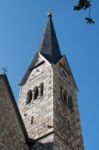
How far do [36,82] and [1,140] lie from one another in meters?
7.42

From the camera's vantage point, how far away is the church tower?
45.5 ft

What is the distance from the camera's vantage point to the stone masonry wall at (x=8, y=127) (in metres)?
11.7

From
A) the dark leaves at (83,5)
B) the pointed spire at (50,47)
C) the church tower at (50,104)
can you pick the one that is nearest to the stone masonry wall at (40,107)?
the church tower at (50,104)

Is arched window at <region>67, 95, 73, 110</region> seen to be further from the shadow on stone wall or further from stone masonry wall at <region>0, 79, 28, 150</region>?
stone masonry wall at <region>0, 79, 28, 150</region>

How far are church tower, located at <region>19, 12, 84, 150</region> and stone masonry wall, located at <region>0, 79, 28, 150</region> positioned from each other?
3.50 ft

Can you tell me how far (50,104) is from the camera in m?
15.4

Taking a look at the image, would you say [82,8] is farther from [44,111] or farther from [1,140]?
[44,111]

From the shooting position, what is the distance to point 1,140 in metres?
11.4

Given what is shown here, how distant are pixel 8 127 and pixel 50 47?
40.1ft

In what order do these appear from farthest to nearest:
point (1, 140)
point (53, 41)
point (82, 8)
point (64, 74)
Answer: point (53, 41), point (64, 74), point (1, 140), point (82, 8)

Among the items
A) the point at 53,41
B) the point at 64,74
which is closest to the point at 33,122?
the point at 64,74

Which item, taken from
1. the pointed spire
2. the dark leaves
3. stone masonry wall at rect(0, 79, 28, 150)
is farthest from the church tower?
the dark leaves

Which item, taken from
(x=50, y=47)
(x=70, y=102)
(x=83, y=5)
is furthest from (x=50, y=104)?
(x=83, y=5)

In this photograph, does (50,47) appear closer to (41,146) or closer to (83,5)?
(41,146)
